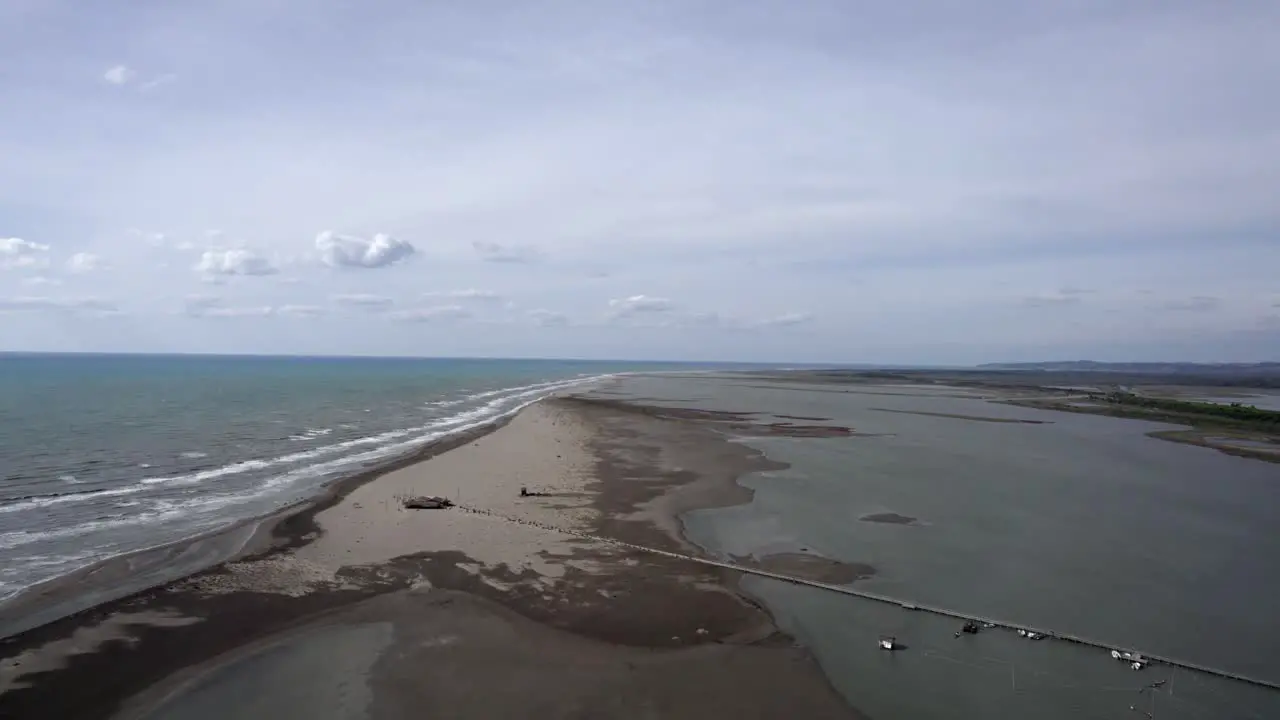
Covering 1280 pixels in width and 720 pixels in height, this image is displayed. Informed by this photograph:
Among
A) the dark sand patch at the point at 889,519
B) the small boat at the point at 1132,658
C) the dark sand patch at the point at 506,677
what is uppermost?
the dark sand patch at the point at 889,519

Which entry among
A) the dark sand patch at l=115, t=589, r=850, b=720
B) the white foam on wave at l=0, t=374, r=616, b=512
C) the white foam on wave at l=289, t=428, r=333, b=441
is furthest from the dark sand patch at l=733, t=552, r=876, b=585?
the white foam on wave at l=289, t=428, r=333, b=441

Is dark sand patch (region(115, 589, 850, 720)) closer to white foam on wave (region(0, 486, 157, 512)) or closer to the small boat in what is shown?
the small boat

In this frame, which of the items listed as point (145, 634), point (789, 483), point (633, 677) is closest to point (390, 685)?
point (633, 677)

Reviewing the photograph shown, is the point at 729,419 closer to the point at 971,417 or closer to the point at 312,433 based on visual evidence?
the point at 971,417

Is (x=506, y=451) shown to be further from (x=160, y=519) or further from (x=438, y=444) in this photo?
(x=160, y=519)

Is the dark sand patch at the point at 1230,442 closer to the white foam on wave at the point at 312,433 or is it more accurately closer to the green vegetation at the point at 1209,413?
the green vegetation at the point at 1209,413

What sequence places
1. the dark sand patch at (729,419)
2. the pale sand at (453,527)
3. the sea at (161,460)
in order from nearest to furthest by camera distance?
the pale sand at (453,527), the sea at (161,460), the dark sand patch at (729,419)

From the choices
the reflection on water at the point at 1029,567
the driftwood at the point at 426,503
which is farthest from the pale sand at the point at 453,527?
the reflection on water at the point at 1029,567
